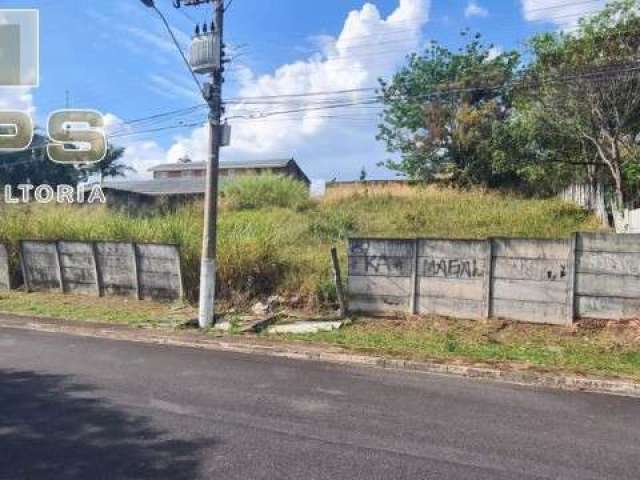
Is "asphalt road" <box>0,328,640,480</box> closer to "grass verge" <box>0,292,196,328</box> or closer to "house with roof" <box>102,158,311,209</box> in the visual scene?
"grass verge" <box>0,292,196,328</box>

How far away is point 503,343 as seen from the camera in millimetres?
8609

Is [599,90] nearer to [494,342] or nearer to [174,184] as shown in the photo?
[494,342]

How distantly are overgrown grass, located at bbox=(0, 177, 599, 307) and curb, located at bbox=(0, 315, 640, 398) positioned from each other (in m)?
2.52

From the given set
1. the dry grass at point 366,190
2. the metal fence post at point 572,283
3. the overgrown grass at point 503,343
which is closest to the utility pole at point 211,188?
the overgrown grass at point 503,343

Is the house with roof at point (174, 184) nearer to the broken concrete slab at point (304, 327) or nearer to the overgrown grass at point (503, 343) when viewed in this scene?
the broken concrete slab at point (304, 327)

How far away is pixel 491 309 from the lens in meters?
9.50

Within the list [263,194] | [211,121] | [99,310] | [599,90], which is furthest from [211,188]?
[263,194]

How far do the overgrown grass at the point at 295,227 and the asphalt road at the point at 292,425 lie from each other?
4.65 meters

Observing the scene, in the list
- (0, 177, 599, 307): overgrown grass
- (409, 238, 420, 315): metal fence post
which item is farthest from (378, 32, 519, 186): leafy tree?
(409, 238, 420, 315): metal fence post

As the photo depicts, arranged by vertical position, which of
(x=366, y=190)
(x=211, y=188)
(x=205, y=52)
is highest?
(x=205, y=52)

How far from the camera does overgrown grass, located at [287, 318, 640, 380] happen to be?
24.4ft

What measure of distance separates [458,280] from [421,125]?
25776mm

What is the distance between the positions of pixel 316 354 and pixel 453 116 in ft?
85.9

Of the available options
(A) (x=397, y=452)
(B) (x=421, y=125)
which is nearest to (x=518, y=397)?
(A) (x=397, y=452)
